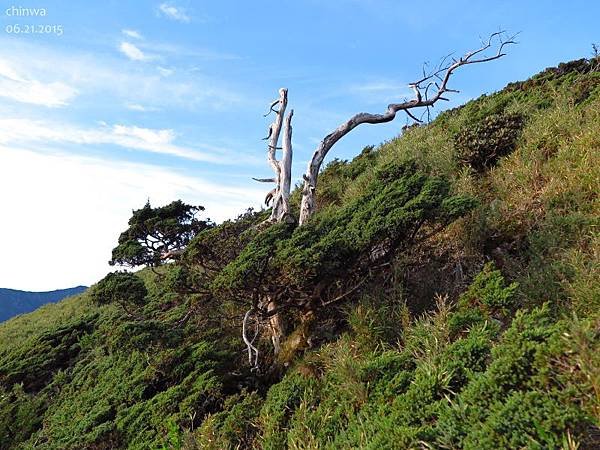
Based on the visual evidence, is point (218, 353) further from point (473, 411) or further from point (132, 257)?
point (473, 411)

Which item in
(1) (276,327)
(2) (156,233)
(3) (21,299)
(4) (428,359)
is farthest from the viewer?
(3) (21,299)

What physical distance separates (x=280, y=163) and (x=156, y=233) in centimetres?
312

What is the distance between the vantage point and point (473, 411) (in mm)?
3084

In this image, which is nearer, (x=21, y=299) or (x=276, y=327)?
(x=276, y=327)

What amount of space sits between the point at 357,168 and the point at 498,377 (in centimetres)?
1035

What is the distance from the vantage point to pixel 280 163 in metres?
10.3

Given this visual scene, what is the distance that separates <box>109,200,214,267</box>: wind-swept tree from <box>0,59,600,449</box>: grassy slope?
1.21 metres

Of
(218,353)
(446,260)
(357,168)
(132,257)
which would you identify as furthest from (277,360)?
(357,168)

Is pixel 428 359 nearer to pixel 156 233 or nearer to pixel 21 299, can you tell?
pixel 156 233

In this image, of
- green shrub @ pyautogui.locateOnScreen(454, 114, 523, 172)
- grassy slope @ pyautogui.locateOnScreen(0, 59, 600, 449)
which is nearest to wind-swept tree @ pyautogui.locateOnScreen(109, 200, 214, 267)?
grassy slope @ pyautogui.locateOnScreen(0, 59, 600, 449)

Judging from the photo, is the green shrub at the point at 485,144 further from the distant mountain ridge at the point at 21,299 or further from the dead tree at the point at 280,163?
the distant mountain ridge at the point at 21,299

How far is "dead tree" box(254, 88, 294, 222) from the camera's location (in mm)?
9516

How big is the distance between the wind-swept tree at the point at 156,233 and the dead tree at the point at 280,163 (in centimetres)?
169

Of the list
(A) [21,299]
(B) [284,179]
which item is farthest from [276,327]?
(A) [21,299]
